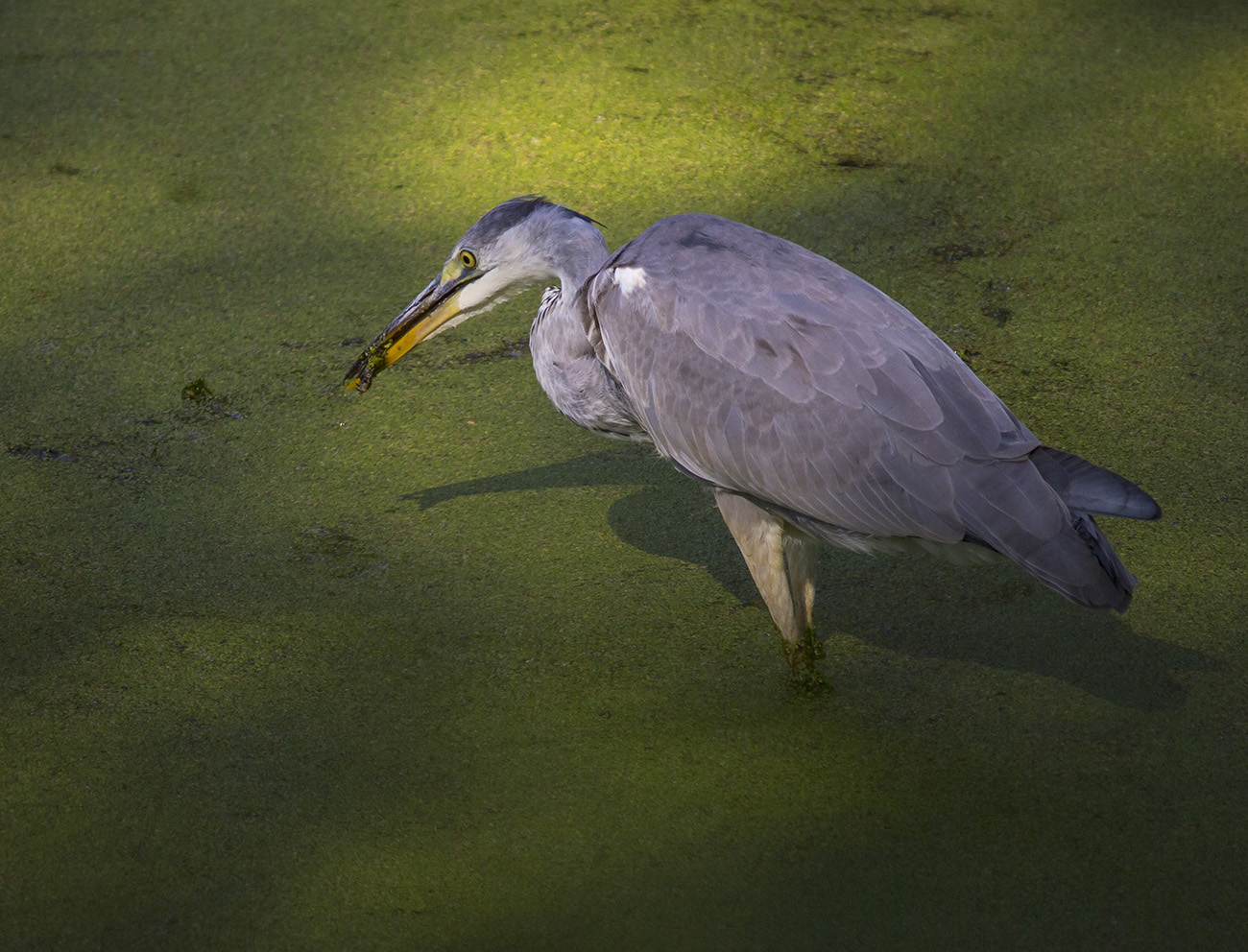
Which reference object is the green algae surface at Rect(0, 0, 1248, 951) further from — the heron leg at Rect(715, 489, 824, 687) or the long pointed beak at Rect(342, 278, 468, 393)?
the long pointed beak at Rect(342, 278, 468, 393)

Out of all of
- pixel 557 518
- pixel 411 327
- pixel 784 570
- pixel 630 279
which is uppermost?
pixel 630 279

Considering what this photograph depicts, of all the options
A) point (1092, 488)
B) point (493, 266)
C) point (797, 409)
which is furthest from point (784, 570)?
point (493, 266)

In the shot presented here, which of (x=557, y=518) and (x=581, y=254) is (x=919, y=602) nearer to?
(x=557, y=518)

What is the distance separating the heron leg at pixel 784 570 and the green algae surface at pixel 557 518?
0.22 feet

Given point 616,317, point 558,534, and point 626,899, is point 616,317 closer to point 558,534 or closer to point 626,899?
point 558,534

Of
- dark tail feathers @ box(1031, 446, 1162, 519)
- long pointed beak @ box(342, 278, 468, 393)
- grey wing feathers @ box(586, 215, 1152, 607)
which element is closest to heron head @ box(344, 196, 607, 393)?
long pointed beak @ box(342, 278, 468, 393)

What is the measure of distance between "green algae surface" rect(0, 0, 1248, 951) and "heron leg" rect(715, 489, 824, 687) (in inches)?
2.6

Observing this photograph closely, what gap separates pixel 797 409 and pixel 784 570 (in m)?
0.30

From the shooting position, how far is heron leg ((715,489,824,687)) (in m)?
2.06

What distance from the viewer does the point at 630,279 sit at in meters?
2.08

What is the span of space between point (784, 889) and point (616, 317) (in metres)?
1.00

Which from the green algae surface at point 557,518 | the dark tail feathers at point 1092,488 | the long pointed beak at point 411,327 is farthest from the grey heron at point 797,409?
the green algae surface at point 557,518

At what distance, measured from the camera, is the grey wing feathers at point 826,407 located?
1802mm

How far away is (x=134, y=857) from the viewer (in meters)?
1.78
